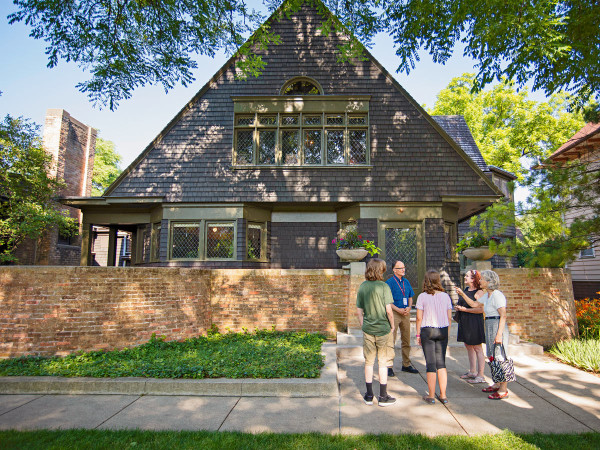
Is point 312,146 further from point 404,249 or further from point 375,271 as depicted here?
point 375,271

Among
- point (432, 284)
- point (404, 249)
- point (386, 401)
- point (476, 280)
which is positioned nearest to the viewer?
point (386, 401)

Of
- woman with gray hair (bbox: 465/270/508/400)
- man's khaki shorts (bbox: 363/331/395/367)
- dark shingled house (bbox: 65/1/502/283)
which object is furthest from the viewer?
dark shingled house (bbox: 65/1/502/283)

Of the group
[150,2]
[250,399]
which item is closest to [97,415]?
[250,399]

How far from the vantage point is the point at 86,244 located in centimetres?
1319

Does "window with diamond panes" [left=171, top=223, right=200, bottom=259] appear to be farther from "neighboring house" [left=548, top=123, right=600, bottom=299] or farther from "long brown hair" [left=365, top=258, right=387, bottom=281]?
"neighboring house" [left=548, top=123, right=600, bottom=299]

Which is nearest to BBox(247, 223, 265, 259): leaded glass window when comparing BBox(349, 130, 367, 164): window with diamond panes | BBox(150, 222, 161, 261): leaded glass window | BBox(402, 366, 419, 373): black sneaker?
BBox(150, 222, 161, 261): leaded glass window

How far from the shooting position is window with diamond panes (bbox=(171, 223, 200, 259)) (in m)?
12.0

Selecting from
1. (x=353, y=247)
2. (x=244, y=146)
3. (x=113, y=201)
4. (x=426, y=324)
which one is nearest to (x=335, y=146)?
(x=244, y=146)

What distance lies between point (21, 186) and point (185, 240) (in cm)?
970

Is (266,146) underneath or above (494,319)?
above

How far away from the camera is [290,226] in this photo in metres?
12.5

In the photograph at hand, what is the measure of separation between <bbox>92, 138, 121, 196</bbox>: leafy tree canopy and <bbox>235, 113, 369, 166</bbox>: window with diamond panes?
32.0 meters

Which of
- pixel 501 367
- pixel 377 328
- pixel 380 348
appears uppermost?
pixel 377 328

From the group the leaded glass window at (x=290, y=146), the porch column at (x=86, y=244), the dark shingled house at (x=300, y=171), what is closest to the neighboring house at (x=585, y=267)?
the dark shingled house at (x=300, y=171)
